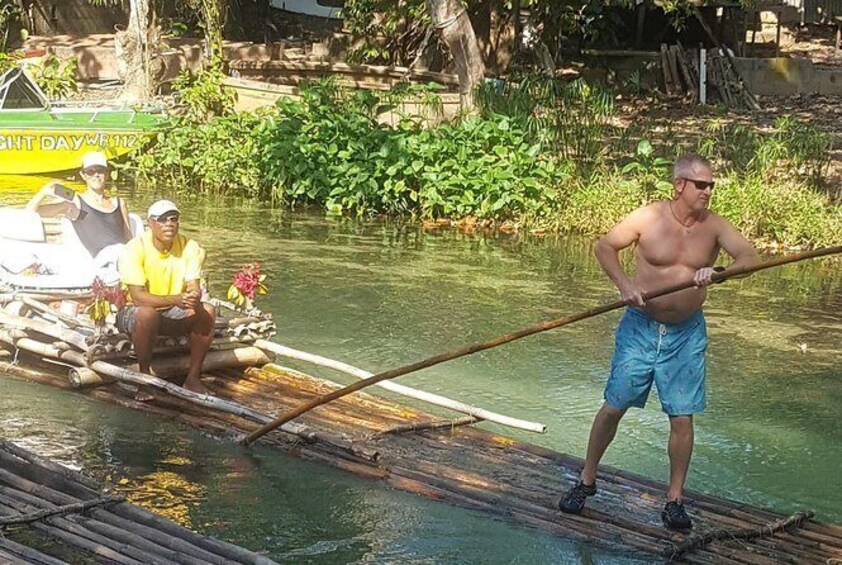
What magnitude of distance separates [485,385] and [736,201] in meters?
5.71

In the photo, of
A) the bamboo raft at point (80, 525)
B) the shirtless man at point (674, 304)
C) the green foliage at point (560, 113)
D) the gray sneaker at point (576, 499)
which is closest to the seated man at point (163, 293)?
the bamboo raft at point (80, 525)

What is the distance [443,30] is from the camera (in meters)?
14.5

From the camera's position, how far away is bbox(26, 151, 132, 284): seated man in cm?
818

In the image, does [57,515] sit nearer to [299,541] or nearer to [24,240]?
[299,541]

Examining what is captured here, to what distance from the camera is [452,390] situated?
800cm

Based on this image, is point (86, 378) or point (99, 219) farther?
point (99, 219)

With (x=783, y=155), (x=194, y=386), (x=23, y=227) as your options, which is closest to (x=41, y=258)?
(x=23, y=227)

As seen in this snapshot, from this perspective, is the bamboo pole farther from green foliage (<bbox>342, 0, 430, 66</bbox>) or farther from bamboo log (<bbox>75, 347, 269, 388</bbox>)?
green foliage (<bbox>342, 0, 430, 66</bbox>)

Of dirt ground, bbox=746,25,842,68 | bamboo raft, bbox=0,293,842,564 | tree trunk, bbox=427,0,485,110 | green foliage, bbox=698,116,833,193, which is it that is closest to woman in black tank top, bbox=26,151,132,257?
bamboo raft, bbox=0,293,842,564

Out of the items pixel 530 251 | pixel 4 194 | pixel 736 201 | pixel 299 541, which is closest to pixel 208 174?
pixel 4 194

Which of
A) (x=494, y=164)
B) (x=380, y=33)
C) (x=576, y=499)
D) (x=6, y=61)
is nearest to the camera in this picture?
(x=576, y=499)

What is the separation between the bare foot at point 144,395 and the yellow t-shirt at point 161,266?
525mm

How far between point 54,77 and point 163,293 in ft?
39.8

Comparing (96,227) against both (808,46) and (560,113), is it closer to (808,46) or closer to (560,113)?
(560,113)
